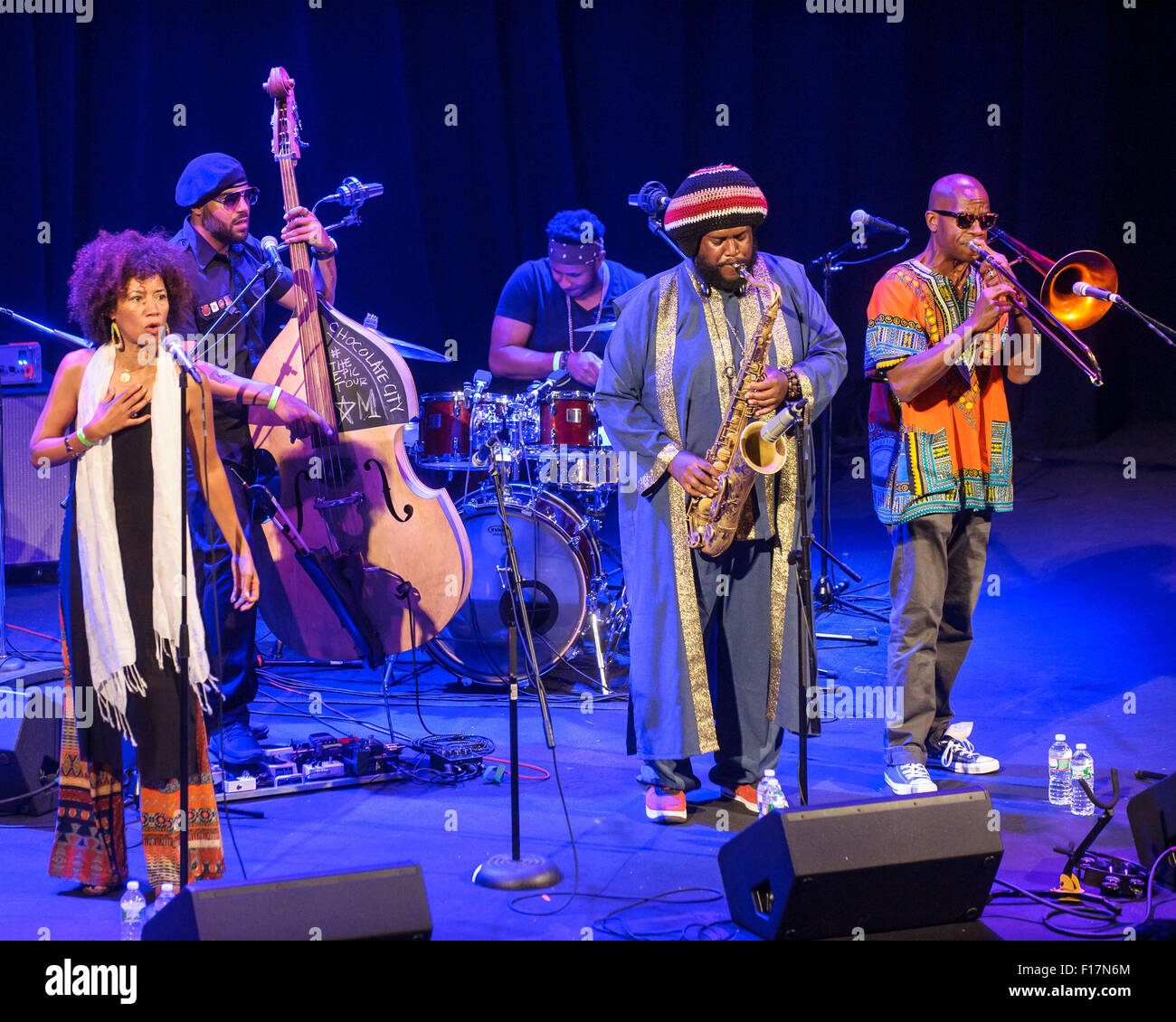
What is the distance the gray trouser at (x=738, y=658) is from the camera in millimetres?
4152

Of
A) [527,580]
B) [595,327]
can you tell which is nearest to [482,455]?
[527,580]

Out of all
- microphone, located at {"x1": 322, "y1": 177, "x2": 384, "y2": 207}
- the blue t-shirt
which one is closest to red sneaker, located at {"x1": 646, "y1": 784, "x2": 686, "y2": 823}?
microphone, located at {"x1": 322, "y1": 177, "x2": 384, "y2": 207}

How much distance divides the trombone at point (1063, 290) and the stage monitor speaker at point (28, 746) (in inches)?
137

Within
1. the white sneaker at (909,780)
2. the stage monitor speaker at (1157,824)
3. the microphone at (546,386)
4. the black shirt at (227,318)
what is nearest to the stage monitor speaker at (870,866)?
the stage monitor speaker at (1157,824)

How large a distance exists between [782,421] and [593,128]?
6.18 m

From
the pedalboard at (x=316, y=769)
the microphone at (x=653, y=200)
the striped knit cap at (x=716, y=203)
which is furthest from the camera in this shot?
the microphone at (x=653, y=200)

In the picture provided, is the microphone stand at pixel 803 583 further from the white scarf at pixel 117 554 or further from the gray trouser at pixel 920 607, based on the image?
the white scarf at pixel 117 554

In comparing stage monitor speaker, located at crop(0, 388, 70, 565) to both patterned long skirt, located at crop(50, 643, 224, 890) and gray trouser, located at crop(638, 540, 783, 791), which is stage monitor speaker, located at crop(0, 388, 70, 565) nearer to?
patterned long skirt, located at crop(50, 643, 224, 890)

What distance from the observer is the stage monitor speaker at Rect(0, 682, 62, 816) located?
14.1ft

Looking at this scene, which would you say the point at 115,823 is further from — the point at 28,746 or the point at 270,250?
the point at 270,250

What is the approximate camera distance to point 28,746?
14.2ft

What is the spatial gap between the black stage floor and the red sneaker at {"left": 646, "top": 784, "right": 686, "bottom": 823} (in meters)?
0.05
